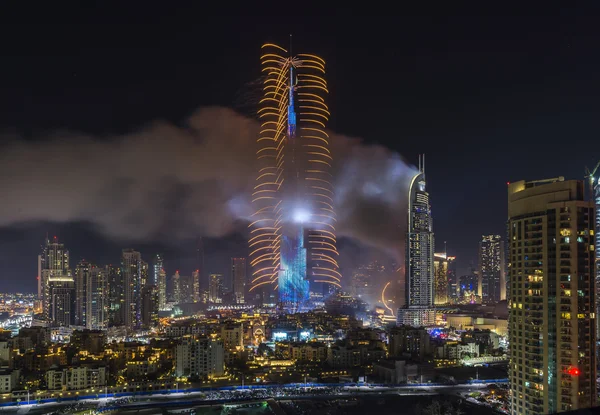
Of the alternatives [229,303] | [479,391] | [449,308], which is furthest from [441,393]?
[229,303]

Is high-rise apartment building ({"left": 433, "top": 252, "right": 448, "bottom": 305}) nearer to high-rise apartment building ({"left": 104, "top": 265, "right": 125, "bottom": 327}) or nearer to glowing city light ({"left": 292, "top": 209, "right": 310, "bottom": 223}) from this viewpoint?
glowing city light ({"left": 292, "top": 209, "right": 310, "bottom": 223})

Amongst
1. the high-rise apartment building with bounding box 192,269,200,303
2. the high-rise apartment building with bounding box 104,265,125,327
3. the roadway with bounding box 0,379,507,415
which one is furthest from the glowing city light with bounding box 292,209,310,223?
the high-rise apartment building with bounding box 192,269,200,303

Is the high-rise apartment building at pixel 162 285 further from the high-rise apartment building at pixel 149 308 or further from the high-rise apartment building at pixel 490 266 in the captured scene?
the high-rise apartment building at pixel 490 266

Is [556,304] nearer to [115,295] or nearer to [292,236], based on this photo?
[292,236]

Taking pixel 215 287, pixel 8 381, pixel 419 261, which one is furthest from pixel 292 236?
pixel 215 287

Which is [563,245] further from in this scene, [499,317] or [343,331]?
[499,317]

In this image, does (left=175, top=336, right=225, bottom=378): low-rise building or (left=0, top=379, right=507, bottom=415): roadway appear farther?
(left=175, top=336, right=225, bottom=378): low-rise building

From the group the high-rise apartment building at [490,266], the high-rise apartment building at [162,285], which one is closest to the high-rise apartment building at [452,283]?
the high-rise apartment building at [490,266]
